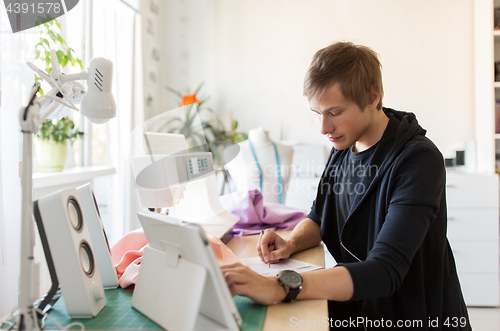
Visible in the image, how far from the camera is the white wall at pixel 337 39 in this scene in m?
3.53

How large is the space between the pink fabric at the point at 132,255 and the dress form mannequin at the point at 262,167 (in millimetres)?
1425

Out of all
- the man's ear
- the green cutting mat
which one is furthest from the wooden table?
the man's ear

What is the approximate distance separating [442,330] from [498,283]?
2329 mm

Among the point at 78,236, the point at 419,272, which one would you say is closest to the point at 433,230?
the point at 419,272

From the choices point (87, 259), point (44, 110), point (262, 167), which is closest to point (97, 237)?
point (87, 259)

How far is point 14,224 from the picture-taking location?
5.28ft

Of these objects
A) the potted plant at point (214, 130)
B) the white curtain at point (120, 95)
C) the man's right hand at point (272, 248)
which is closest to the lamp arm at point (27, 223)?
the man's right hand at point (272, 248)

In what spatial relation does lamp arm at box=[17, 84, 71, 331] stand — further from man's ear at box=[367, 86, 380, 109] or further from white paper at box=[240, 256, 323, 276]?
man's ear at box=[367, 86, 380, 109]

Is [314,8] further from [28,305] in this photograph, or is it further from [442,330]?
[28,305]

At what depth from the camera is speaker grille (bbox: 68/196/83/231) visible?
0.86 meters

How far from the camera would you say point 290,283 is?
2.81ft

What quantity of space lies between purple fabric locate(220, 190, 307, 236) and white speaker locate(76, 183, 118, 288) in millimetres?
653

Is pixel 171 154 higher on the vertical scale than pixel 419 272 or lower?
higher

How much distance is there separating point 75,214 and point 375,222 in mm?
844
